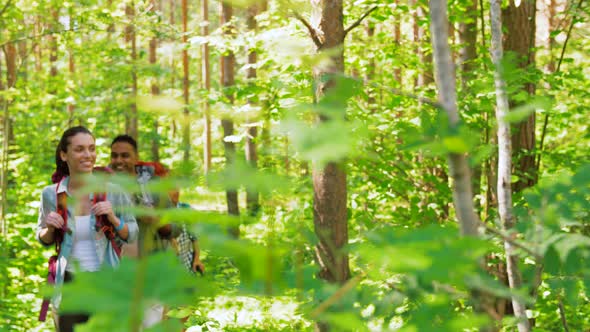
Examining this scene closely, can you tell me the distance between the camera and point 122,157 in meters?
4.36

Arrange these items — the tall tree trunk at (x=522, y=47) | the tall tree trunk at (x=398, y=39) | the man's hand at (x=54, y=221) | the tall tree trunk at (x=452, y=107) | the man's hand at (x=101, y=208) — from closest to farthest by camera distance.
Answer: the tall tree trunk at (x=452, y=107)
the man's hand at (x=101, y=208)
the man's hand at (x=54, y=221)
the tall tree trunk at (x=522, y=47)
the tall tree trunk at (x=398, y=39)

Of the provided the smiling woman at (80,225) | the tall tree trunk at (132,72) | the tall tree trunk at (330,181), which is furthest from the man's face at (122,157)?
the tall tree trunk at (132,72)

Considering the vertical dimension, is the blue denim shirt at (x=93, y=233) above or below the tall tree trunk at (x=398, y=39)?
below

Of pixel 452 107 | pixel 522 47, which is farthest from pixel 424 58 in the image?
pixel 452 107

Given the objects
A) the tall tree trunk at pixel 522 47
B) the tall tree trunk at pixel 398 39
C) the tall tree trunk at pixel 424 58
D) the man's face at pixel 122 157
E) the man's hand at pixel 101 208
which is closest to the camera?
the man's hand at pixel 101 208

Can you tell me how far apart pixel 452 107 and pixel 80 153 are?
296 centimetres

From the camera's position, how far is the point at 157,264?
74 centimetres

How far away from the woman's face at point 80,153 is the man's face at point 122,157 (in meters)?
0.78

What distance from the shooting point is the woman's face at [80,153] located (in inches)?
137

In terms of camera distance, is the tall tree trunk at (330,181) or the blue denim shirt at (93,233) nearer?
the blue denim shirt at (93,233)

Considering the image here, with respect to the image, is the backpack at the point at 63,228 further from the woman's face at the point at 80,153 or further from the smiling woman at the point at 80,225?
the woman's face at the point at 80,153

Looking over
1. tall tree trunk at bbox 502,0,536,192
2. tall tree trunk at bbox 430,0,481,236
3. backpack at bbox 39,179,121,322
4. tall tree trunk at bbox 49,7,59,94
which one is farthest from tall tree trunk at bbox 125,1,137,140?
tall tree trunk at bbox 430,0,481,236

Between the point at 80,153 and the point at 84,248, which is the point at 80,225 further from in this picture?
the point at 80,153

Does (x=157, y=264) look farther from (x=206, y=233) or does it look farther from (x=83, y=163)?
(x=83, y=163)
